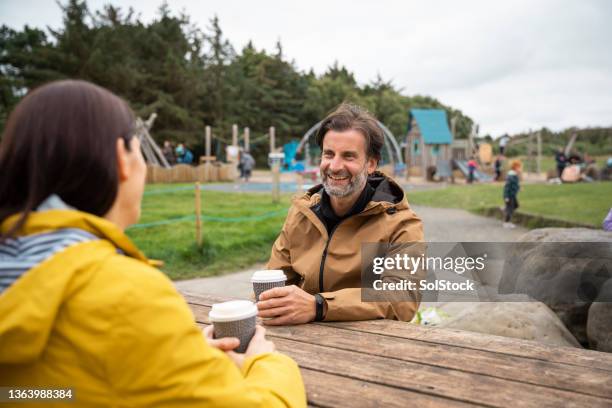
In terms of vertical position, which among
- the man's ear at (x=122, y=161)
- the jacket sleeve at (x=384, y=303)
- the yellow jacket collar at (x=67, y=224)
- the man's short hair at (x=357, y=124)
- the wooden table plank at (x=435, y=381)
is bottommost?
the wooden table plank at (x=435, y=381)

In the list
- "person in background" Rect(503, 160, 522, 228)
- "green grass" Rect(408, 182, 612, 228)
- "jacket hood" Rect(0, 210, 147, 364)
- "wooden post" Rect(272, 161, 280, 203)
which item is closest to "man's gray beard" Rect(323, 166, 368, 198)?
"jacket hood" Rect(0, 210, 147, 364)

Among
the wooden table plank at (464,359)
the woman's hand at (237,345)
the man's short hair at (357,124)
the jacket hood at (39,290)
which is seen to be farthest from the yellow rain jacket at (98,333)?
the man's short hair at (357,124)

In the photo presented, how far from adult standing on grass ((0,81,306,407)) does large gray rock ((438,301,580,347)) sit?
111 inches

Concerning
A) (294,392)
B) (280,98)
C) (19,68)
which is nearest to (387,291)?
(294,392)

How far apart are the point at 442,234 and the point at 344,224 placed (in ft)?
23.4

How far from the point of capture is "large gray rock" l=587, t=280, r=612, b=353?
3335mm

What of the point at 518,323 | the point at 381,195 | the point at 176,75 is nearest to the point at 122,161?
the point at 381,195

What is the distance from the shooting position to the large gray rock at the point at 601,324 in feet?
10.9

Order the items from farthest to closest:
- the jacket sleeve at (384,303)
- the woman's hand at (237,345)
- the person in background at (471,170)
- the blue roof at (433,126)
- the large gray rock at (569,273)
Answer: the blue roof at (433,126) → the person in background at (471,170) → the large gray rock at (569,273) → the jacket sleeve at (384,303) → the woman's hand at (237,345)

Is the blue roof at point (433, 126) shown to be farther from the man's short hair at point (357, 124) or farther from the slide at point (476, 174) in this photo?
the man's short hair at point (357, 124)

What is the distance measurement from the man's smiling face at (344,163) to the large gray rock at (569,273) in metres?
2.34

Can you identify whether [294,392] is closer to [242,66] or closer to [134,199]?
[134,199]

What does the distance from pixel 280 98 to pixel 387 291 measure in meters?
44.1

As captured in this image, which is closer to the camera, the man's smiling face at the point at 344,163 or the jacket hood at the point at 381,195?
the jacket hood at the point at 381,195
